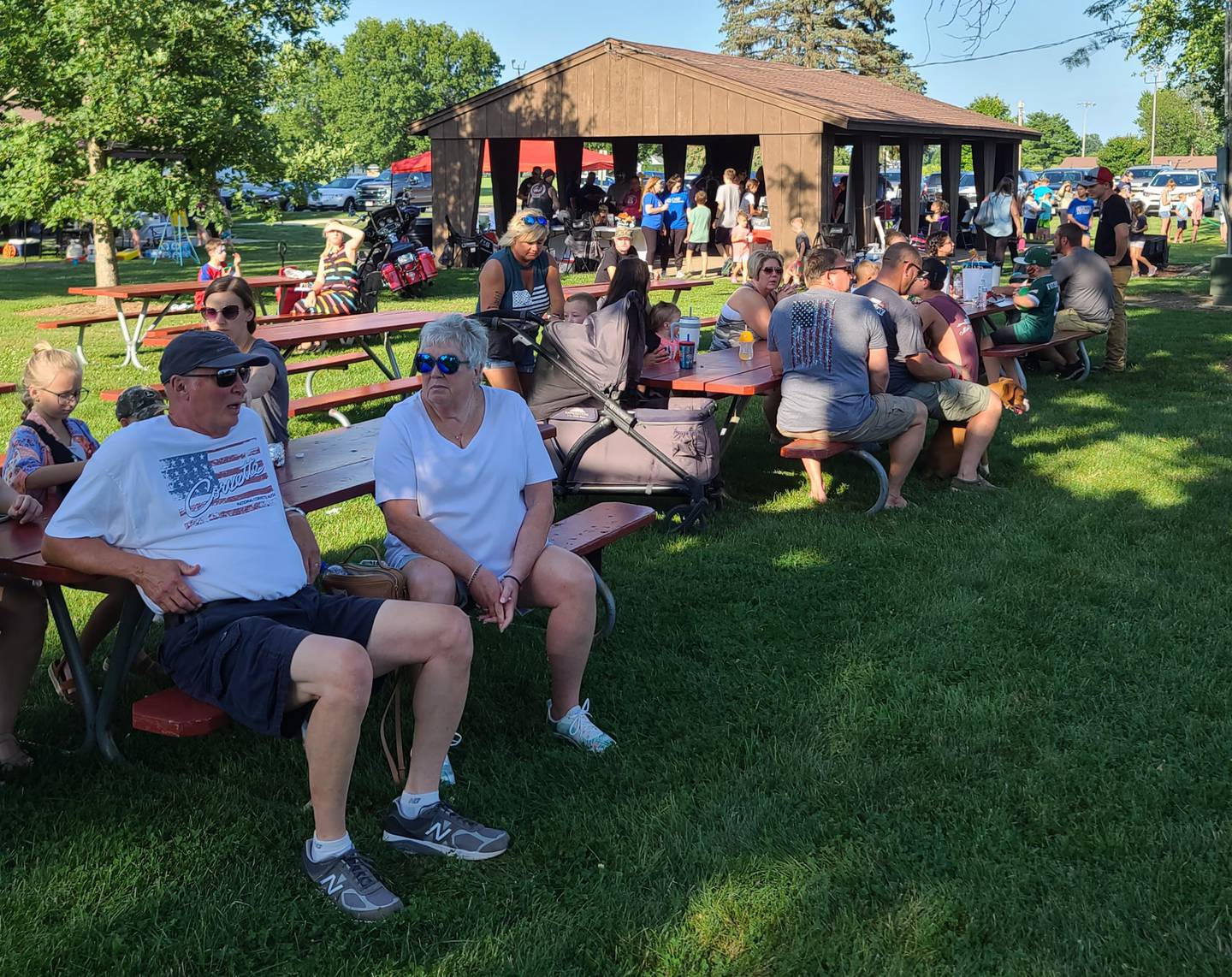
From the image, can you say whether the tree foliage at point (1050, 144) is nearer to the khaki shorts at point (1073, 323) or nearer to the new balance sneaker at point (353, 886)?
the khaki shorts at point (1073, 323)

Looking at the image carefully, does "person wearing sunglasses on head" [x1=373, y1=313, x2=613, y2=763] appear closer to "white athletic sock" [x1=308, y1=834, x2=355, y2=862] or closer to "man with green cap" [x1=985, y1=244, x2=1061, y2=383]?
"white athletic sock" [x1=308, y1=834, x2=355, y2=862]

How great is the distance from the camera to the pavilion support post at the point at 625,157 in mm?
28156

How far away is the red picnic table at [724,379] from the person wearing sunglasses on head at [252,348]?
2.32 m

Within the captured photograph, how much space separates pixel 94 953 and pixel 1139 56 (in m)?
26.8

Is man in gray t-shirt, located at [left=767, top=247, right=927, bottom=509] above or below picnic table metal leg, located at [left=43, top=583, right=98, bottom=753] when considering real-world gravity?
above

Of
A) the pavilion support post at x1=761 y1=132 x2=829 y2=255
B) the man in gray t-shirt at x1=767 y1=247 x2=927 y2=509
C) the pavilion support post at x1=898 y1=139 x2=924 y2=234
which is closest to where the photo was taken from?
the man in gray t-shirt at x1=767 y1=247 x2=927 y2=509

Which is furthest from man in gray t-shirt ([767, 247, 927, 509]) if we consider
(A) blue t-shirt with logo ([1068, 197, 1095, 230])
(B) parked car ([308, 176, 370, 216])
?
(B) parked car ([308, 176, 370, 216])

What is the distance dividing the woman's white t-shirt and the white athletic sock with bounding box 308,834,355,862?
1.01 metres

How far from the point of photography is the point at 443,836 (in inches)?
132

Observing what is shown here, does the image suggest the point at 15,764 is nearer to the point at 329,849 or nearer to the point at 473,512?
the point at 329,849

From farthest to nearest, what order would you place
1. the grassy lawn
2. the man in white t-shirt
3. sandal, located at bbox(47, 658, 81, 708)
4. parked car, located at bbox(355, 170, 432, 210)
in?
parked car, located at bbox(355, 170, 432, 210)
sandal, located at bbox(47, 658, 81, 708)
the man in white t-shirt
the grassy lawn

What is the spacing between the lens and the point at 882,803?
142 inches

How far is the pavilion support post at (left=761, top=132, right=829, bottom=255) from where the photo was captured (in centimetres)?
1975

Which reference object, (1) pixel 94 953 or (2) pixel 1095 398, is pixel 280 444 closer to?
(1) pixel 94 953
